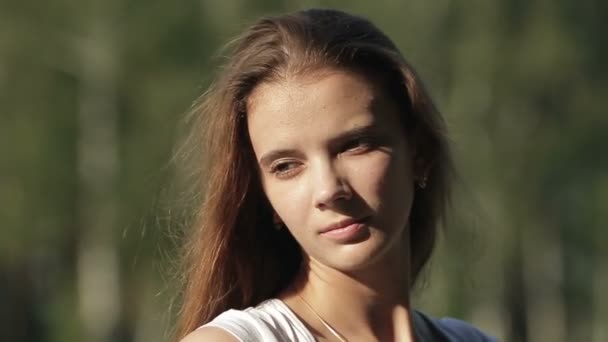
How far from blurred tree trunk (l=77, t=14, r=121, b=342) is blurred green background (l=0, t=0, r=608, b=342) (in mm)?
19

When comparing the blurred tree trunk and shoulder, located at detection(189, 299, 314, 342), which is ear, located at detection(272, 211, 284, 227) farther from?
the blurred tree trunk

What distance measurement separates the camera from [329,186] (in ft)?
8.03

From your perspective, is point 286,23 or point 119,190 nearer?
point 286,23

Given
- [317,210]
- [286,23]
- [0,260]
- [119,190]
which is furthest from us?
[0,260]

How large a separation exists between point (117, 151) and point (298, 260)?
17067mm

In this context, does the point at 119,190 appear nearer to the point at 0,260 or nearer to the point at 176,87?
the point at 176,87

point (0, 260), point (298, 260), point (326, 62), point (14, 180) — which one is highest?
point (326, 62)

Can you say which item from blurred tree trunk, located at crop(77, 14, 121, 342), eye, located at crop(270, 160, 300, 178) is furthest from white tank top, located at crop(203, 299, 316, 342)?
blurred tree trunk, located at crop(77, 14, 121, 342)

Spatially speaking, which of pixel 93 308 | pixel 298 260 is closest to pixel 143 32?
pixel 93 308

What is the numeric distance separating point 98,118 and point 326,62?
58.3 feet

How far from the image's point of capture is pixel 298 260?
9.07ft

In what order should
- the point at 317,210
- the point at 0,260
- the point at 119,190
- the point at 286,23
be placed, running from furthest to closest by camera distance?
1. the point at 0,260
2. the point at 119,190
3. the point at 286,23
4. the point at 317,210

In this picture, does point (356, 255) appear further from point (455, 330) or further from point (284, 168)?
point (455, 330)

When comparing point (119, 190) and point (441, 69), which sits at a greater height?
point (441, 69)
